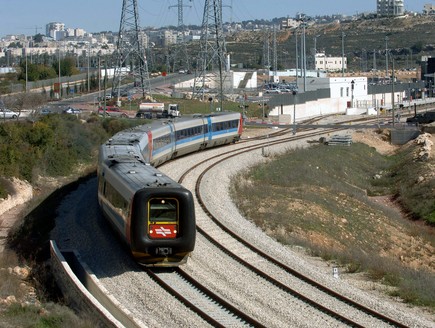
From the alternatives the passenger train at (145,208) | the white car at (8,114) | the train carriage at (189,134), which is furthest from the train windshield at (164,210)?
the white car at (8,114)

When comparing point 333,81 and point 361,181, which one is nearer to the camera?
point 361,181

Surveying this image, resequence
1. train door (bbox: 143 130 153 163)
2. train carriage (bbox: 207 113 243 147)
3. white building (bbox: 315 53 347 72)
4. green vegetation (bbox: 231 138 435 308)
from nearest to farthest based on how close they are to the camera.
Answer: green vegetation (bbox: 231 138 435 308) < train door (bbox: 143 130 153 163) < train carriage (bbox: 207 113 243 147) < white building (bbox: 315 53 347 72)

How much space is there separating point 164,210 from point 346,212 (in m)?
15.0

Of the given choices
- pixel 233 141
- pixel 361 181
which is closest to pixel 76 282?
pixel 361 181

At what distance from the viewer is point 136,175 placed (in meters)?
21.6

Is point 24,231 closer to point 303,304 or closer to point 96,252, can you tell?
point 96,252

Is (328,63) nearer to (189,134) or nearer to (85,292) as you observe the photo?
(189,134)

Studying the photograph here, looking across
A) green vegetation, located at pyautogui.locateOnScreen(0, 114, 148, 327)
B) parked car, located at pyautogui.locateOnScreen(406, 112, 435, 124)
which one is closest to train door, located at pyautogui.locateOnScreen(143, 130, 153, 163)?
green vegetation, located at pyautogui.locateOnScreen(0, 114, 148, 327)

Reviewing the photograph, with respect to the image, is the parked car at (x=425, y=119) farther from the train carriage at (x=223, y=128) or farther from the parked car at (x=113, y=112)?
the train carriage at (x=223, y=128)

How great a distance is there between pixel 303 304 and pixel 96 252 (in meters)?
6.73

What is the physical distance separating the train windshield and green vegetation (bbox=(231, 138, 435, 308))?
15.6ft

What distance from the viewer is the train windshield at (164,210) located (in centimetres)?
1961

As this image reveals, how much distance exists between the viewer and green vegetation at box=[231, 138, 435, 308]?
72.6ft

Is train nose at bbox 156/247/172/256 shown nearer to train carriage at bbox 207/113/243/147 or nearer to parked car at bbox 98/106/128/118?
train carriage at bbox 207/113/243/147
